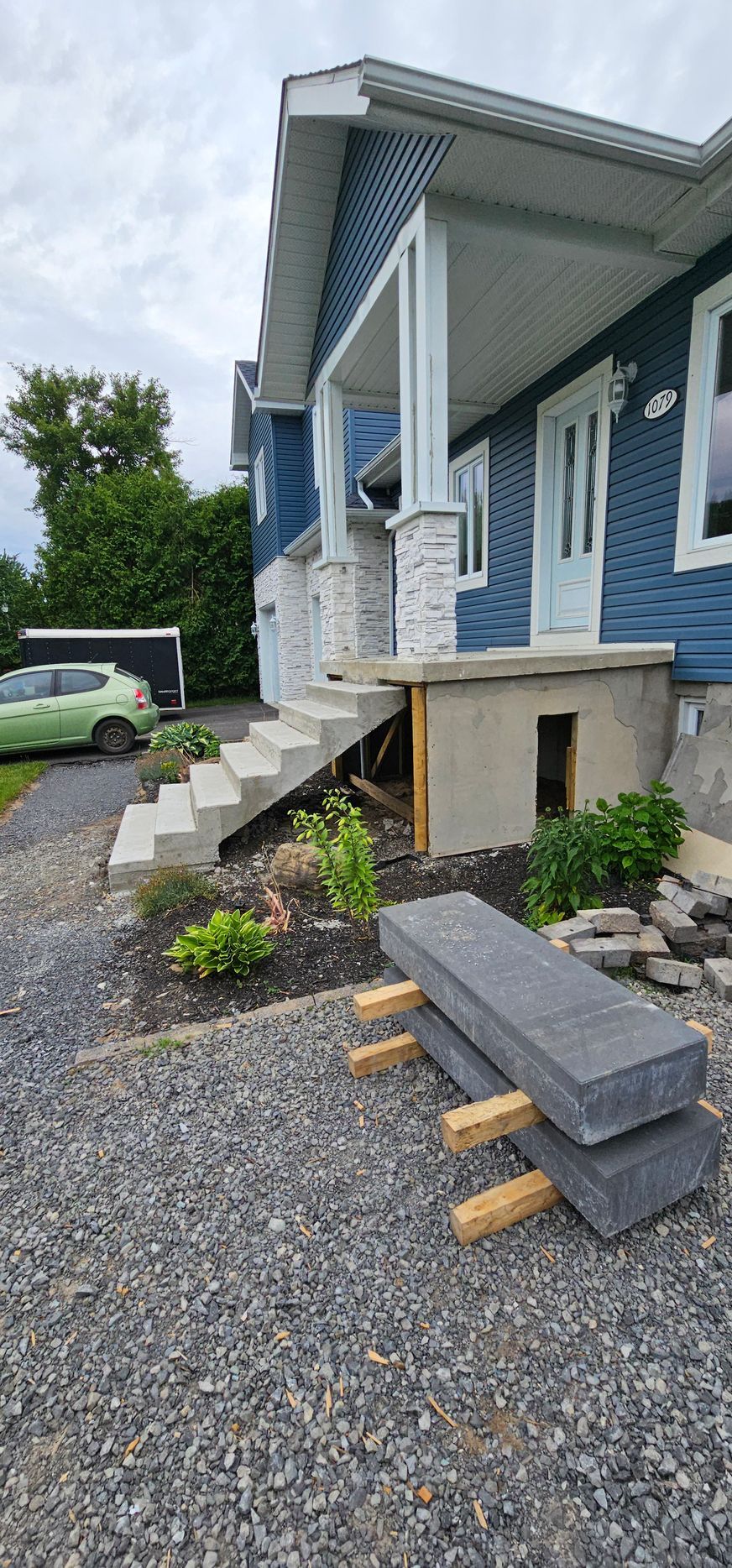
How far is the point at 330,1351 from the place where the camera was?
4.80ft

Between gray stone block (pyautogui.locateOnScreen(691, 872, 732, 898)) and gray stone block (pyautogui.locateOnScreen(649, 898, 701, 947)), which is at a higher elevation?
gray stone block (pyautogui.locateOnScreen(691, 872, 732, 898))

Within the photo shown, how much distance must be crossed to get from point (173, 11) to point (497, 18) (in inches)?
180

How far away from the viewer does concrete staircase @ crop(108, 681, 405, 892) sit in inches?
174

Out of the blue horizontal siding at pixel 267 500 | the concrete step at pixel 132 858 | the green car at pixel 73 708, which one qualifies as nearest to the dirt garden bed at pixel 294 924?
the concrete step at pixel 132 858

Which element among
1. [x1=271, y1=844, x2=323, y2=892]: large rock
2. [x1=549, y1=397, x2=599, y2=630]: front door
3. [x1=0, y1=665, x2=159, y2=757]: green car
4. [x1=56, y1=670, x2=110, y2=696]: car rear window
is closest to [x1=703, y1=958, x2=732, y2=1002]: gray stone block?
[x1=271, y1=844, x2=323, y2=892]: large rock

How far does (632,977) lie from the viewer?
299 cm

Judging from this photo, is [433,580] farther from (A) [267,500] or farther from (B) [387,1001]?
(A) [267,500]

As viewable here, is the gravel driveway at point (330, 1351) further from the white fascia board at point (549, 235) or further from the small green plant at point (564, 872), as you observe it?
Answer: the white fascia board at point (549, 235)

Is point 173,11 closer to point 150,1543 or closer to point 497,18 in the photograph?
point 497,18

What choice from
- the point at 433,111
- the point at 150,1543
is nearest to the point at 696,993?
the point at 150,1543

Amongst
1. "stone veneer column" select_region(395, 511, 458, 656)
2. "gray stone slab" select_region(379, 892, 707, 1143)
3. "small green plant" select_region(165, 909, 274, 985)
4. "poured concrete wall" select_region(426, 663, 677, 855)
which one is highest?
"stone veneer column" select_region(395, 511, 458, 656)

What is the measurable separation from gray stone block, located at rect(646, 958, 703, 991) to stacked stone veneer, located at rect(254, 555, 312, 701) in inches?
457

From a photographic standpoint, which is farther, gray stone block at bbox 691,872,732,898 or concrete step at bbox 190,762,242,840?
concrete step at bbox 190,762,242,840

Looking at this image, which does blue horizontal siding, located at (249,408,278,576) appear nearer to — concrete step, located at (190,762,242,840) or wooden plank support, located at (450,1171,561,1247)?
concrete step, located at (190,762,242,840)
